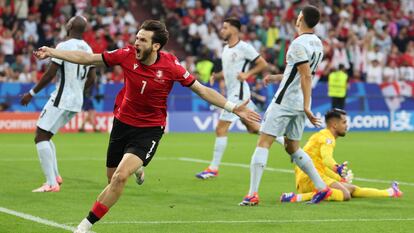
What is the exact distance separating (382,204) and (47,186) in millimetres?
4648

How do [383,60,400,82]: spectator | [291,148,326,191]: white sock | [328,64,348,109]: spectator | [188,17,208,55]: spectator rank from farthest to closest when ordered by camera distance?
[383,60,400,82]: spectator → [188,17,208,55]: spectator → [328,64,348,109]: spectator → [291,148,326,191]: white sock

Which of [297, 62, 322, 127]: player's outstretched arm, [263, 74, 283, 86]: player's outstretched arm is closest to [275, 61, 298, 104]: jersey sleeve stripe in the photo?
[297, 62, 322, 127]: player's outstretched arm

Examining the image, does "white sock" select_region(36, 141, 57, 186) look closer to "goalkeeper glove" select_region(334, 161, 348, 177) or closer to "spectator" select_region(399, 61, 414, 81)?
"goalkeeper glove" select_region(334, 161, 348, 177)

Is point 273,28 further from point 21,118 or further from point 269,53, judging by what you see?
point 21,118

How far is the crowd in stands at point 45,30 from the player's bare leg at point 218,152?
14.1 meters

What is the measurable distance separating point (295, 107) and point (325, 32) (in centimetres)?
2548

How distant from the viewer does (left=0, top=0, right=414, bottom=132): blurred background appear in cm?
3034

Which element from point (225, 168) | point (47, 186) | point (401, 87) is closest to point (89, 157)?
point (225, 168)

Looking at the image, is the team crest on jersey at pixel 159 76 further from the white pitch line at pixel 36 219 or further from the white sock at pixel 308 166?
the white sock at pixel 308 166

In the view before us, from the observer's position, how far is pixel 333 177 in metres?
13.1

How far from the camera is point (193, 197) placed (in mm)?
13141

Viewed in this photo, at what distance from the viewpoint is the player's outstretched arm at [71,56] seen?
9375mm

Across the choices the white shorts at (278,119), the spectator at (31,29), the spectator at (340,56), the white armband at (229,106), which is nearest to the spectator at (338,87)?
the spectator at (340,56)

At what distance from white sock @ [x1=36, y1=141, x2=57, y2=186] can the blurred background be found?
15.6 m
